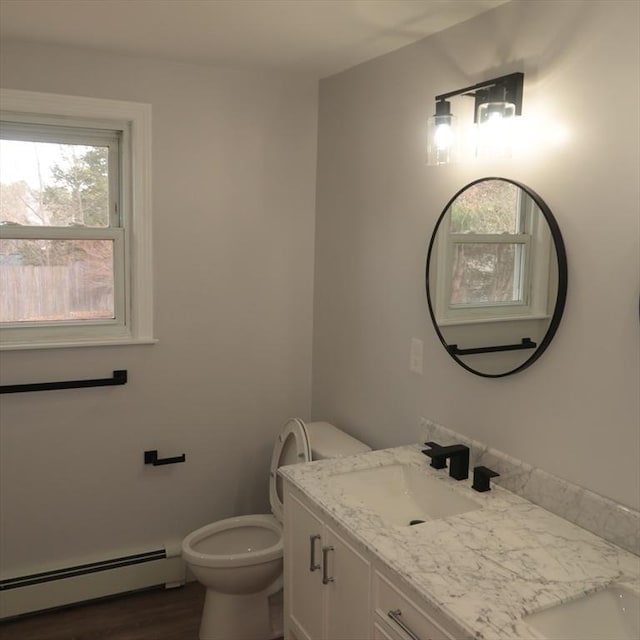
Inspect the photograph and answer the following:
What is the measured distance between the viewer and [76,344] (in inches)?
110

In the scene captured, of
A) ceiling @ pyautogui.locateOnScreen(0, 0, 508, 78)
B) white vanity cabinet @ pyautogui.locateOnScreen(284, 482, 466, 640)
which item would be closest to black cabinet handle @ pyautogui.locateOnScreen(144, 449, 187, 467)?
white vanity cabinet @ pyautogui.locateOnScreen(284, 482, 466, 640)

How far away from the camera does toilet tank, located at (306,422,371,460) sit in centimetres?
261

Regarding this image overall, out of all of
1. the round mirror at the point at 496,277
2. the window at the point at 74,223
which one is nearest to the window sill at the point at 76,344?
A: the window at the point at 74,223

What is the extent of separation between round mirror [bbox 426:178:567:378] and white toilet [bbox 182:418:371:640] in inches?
29.7

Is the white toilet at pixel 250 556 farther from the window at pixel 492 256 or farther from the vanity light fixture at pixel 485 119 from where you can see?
the vanity light fixture at pixel 485 119

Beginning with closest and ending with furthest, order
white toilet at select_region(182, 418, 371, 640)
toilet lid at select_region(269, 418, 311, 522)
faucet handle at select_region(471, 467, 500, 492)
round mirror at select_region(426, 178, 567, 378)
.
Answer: round mirror at select_region(426, 178, 567, 378) < faucet handle at select_region(471, 467, 500, 492) < white toilet at select_region(182, 418, 371, 640) < toilet lid at select_region(269, 418, 311, 522)

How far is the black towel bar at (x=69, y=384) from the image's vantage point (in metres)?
2.71

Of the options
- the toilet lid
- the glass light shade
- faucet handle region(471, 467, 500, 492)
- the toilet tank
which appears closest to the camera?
faucet handle region(471, 467, 500, 492)

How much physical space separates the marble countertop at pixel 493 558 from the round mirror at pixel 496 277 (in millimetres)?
469

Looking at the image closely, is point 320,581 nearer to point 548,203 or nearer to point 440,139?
point 548,203

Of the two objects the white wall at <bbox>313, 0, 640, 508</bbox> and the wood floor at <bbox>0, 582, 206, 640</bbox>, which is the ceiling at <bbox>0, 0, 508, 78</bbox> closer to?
the white wall at <bbox>313, 0, 640, 508</bbox>

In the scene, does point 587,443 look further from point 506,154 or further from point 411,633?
point 506,154

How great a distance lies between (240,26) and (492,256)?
1.22 m

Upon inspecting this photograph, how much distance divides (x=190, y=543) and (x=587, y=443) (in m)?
1.66
